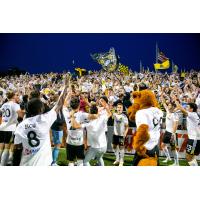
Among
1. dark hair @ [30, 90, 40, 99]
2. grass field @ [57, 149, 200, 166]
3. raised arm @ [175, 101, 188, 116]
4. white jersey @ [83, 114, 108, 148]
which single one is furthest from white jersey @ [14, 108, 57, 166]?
raised arm @ [175, 101, 188, 116]

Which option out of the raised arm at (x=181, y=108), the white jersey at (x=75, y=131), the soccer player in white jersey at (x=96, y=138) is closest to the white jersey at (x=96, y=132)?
the soccer player in white jersey at (x=96, y=138)

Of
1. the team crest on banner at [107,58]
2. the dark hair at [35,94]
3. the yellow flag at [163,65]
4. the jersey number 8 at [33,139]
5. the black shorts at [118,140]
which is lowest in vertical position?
the black shorts at [118,140]

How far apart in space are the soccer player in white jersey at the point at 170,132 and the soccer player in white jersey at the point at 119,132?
0.67 metres

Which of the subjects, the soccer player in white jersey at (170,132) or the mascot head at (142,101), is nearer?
the mascot head at (142,101)

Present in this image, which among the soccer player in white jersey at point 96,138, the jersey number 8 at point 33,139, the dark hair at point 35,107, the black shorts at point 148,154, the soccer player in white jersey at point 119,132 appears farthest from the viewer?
the soccer player in white jersey at point 119,132

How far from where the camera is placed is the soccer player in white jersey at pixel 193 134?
559 cm

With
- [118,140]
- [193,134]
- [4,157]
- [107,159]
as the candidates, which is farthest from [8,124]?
[193,134]

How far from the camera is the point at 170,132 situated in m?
5.65

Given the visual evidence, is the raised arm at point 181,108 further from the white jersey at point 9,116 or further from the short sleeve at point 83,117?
the white jersey at point 9,116

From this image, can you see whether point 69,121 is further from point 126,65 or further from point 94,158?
point 126,65

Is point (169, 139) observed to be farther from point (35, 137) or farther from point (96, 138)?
point (35, 137)

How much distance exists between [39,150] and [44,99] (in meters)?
0.98

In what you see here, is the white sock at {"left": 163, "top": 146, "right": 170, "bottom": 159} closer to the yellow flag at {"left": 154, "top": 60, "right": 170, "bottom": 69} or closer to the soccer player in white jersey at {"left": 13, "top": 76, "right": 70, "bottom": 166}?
the yellow flag at {"left": 154, "top": 60, "right": 170, "bottom": 69}

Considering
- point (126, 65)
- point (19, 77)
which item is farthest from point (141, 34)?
point (19, 77)
